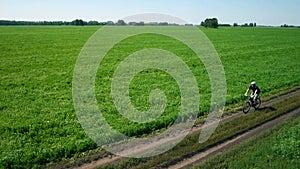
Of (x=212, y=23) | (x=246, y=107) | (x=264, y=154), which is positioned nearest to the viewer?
(x=264, y=154)

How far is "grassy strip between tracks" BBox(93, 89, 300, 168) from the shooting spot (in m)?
9.51

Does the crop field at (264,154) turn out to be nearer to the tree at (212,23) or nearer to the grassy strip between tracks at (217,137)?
the grassy strip between tracks at (217,137)

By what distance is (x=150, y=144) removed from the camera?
11.0 meters

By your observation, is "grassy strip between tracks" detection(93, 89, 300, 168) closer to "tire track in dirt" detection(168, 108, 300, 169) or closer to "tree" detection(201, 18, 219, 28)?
"tire track in dirt" detection(168, 108, 300, 169)

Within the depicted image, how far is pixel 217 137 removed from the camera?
37.6 feet

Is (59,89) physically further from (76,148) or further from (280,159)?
(280,159)

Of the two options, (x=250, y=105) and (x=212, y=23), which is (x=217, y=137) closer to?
(x=250, y=105)

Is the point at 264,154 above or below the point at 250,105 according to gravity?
below

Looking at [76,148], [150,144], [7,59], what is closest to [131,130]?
[150,144]

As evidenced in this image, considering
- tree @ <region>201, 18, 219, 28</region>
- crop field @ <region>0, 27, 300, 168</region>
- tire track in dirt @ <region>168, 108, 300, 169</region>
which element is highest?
tree @ <region>201, 18, 219, 28</region>

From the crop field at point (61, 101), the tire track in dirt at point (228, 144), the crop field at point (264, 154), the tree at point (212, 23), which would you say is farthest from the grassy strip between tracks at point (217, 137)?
the tree at point (212, 23)

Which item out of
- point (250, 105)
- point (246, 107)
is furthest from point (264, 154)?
point (250, 105)

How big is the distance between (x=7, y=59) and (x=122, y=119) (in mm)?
24103

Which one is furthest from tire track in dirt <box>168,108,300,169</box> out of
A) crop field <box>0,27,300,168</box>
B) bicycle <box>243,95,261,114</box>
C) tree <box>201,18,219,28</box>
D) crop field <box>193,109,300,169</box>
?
tree <box>201,18,219,28</box>
